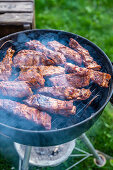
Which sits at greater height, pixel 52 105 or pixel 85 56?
pixel 85 56

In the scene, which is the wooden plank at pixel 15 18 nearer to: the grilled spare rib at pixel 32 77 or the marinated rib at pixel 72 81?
the grilled spare rib at pixel 32 77

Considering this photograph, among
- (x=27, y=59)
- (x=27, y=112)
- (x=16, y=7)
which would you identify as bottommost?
(x=27, y=112)

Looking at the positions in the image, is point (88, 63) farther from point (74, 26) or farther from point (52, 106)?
point (74, 26)

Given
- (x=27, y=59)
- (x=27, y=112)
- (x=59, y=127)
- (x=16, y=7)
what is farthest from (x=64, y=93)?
(x=16, y=7)

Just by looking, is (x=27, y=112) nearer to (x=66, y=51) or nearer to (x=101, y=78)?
(x=101, y=78)

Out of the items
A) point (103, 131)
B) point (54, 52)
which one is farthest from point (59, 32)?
point (103, 131)

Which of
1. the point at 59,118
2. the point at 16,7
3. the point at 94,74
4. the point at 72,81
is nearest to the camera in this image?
the point at 59,118
